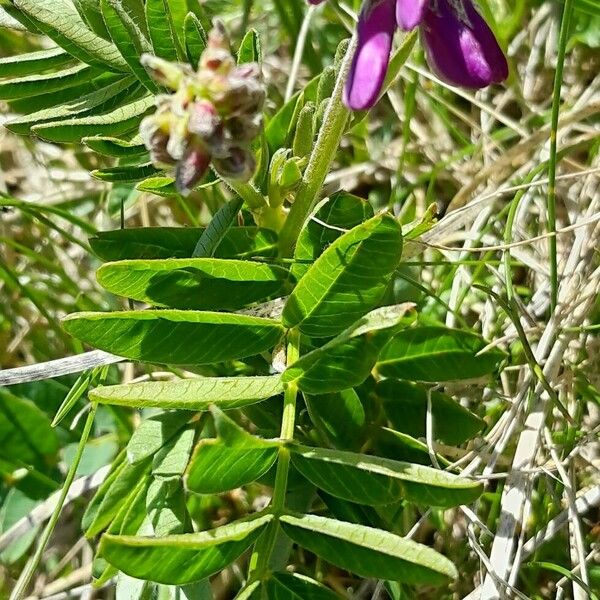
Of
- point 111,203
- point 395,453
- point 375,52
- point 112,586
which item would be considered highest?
point 375,52

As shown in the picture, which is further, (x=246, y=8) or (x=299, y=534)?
(x=246, y=8)

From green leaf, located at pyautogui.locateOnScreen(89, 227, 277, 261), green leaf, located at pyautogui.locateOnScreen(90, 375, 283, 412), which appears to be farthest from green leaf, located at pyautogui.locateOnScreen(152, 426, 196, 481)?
green leaf, located at pyautogui.locateOnScreen(89, 227, 277, 261)

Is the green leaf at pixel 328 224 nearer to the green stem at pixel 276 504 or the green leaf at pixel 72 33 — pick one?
the green stem at pixel 276 504

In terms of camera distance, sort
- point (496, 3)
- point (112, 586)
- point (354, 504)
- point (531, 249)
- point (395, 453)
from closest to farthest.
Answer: point (354, 504) < point (395, 453) < point (112, 586) < point (531, 249) < point (496, 3)

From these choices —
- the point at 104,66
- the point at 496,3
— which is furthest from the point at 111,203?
the point at 496,3

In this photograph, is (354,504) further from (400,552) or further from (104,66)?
(104,66)

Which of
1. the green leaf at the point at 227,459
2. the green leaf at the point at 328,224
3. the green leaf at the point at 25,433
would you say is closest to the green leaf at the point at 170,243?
the green leaf at the point at 328,224

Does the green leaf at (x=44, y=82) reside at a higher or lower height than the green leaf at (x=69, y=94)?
higher
